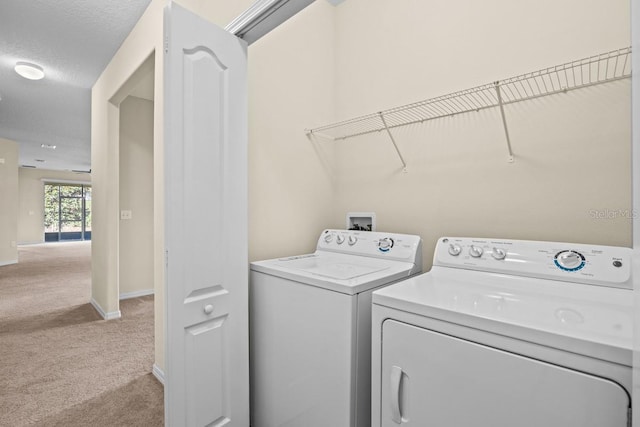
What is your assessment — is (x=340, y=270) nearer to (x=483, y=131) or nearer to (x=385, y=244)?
(x=385, y=244)

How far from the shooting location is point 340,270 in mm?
1442

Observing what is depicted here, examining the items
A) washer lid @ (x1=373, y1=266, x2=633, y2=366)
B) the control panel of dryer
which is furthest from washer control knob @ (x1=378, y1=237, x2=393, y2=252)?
washer lid @ (x1=373, y1=266, x2=633, y2=366)

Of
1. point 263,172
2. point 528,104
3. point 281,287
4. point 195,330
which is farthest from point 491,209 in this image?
point 195,330

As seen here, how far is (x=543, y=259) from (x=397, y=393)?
0.79 metres

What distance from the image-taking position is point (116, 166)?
311 centimetres

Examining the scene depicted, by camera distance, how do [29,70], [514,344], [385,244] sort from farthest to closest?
[29,70]
[385,244]
[514,344]

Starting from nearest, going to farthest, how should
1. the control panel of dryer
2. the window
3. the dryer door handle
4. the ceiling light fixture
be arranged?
the dryer door handle < the control panel of dryer < the ceiling light fixture < the window

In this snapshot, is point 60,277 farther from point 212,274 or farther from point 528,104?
point 528,104

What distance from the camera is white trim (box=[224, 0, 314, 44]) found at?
1.17 m

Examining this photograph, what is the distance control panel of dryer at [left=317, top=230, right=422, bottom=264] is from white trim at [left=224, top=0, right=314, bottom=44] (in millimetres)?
1177

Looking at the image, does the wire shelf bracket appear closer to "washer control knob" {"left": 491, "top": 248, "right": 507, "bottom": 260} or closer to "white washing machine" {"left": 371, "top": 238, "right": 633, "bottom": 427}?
"washer control knob" {"left": 491, "top": 248, "right": 507, "bottom": 260}

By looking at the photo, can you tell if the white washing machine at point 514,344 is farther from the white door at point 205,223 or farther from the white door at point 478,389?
the white door at point 205,223

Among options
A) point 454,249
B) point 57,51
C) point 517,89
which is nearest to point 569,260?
point 454,249

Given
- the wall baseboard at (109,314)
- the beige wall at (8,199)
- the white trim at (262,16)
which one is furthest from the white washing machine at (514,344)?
the beige wall at (8,199)
